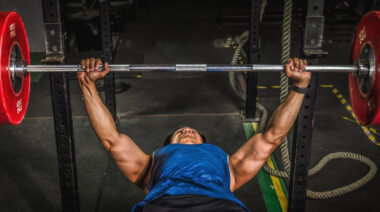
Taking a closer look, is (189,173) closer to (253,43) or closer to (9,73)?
(9,73)

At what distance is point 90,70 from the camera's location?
2340mm

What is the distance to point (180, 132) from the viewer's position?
2.94m

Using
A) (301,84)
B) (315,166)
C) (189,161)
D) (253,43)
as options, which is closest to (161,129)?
(253,43)

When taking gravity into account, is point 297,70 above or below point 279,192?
above

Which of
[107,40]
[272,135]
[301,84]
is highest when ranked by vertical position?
[107,40]

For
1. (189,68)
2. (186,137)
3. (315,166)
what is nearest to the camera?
(189,68)

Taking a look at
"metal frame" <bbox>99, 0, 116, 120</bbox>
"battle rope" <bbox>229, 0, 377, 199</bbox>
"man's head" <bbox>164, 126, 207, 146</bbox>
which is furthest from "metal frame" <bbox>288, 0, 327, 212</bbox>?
"metal frame" <bbox>99, 0, 116, 120</bbox>

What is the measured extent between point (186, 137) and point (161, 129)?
189cm

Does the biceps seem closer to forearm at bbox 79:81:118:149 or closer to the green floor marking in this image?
forearm at bbox 79:81:118:149

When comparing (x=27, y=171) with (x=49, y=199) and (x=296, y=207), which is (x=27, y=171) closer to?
(x=49, y=199)

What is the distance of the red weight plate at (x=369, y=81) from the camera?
2.20m

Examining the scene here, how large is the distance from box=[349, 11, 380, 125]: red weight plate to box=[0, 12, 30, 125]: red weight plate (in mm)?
1951

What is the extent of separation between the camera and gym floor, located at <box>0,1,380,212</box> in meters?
3.60

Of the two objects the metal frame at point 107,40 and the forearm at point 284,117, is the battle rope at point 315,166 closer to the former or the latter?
the forearm at point 284,117
